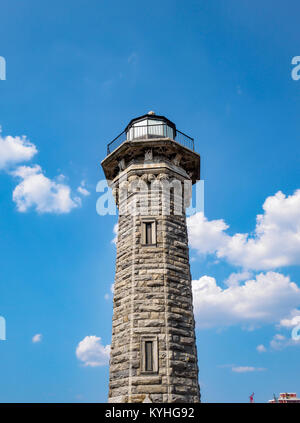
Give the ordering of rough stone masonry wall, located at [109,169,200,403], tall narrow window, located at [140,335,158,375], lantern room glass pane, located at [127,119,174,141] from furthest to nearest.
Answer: lantern room glass pane, located at [127,119,174,141]
tall narrow window, located at [140,335,158,375]
rough stone masonry wall, located at [109,169,200,403]

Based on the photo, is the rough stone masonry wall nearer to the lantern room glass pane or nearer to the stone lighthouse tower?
the stone lighthouse tower

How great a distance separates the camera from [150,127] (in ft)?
58.2

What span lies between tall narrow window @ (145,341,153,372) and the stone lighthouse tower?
34 millimetres

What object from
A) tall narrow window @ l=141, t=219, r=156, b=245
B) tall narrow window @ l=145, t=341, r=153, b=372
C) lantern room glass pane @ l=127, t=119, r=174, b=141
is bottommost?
tall narrow window @ l=145, t=341, r=153, b=372

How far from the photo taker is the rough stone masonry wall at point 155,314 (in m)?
11.9

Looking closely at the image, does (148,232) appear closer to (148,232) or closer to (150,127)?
(148,232)

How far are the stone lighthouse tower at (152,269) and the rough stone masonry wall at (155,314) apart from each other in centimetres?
3

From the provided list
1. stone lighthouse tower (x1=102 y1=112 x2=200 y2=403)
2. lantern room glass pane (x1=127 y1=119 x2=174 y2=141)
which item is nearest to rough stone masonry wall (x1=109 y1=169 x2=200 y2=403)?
stone lighthouse tower (x1=102 y1=112 x2=200 y2=403)

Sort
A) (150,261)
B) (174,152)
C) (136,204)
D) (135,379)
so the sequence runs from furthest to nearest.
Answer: (174,152), (136,204), (150,261), (135,379)

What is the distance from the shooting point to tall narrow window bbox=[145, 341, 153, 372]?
39.9 feet
